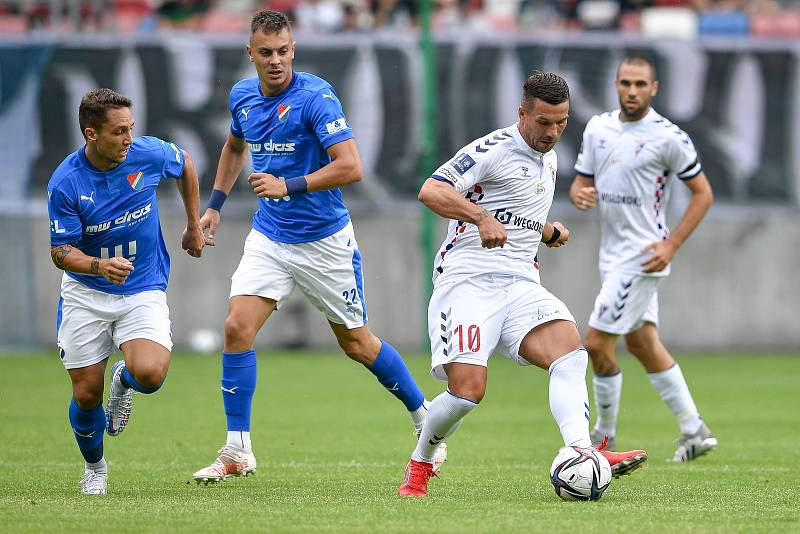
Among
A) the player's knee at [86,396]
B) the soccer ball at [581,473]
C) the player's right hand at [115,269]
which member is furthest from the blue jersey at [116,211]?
the soccer ball at [581,473]

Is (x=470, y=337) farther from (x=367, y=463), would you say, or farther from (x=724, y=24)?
(x=724, y=24)

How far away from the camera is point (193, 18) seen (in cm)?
1886

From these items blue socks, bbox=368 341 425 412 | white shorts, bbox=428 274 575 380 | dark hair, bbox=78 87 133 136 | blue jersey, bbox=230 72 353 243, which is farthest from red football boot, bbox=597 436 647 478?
dark hair, bbox=78 87 133 136

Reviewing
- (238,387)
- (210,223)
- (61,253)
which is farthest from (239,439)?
(61,253)

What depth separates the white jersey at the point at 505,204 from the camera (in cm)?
713

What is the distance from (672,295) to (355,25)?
572cm

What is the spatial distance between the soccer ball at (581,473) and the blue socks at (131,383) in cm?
230

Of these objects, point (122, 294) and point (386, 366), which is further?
point (386, 366)

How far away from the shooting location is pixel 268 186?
7.39 meters

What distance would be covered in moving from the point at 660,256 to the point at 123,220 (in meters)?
3.75

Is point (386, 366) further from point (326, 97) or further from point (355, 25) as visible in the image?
point (355, 25)

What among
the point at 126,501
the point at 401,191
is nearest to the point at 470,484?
the point at 126,501

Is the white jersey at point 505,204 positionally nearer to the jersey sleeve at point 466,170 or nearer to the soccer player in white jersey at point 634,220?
the jersey sleeve at point 466,170

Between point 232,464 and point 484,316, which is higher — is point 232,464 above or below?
below
